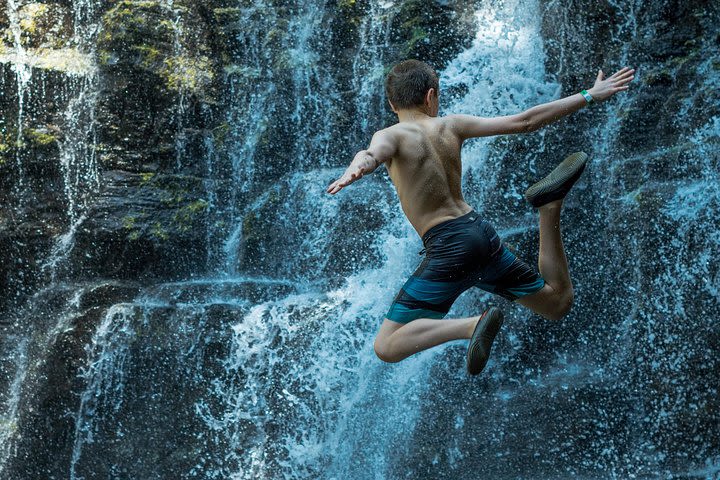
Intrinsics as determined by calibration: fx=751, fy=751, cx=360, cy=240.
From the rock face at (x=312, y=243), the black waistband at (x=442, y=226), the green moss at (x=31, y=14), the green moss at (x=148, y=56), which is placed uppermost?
the green moss at (x=31, y=14)

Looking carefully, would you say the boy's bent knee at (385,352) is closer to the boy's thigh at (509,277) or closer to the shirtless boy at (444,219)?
the shirtless boy at (444,219)

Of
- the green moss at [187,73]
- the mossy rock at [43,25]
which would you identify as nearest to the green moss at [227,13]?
the green moss at [187,73]

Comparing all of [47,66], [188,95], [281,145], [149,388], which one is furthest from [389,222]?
[47,66]

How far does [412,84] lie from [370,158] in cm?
67

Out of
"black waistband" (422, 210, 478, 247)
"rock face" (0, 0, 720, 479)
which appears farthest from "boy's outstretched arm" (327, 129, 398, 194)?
"rock face" (0, 0, 720, 479)

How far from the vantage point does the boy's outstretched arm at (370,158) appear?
3117 mm

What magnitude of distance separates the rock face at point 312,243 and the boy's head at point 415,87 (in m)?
2.86

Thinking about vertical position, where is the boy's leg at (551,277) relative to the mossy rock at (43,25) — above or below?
below

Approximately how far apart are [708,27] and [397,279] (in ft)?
12.9

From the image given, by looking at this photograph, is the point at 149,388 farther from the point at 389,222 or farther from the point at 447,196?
the point at 447,196

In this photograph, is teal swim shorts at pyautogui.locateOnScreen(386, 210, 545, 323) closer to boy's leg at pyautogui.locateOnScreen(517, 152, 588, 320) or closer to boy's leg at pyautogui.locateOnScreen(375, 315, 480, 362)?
boy's leg at pyautogui.locateOnScreen(375, 315, 480, 362)

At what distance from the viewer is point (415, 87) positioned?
12.6ft

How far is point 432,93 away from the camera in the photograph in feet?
12.7

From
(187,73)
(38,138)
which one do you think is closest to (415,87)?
(187,73)
